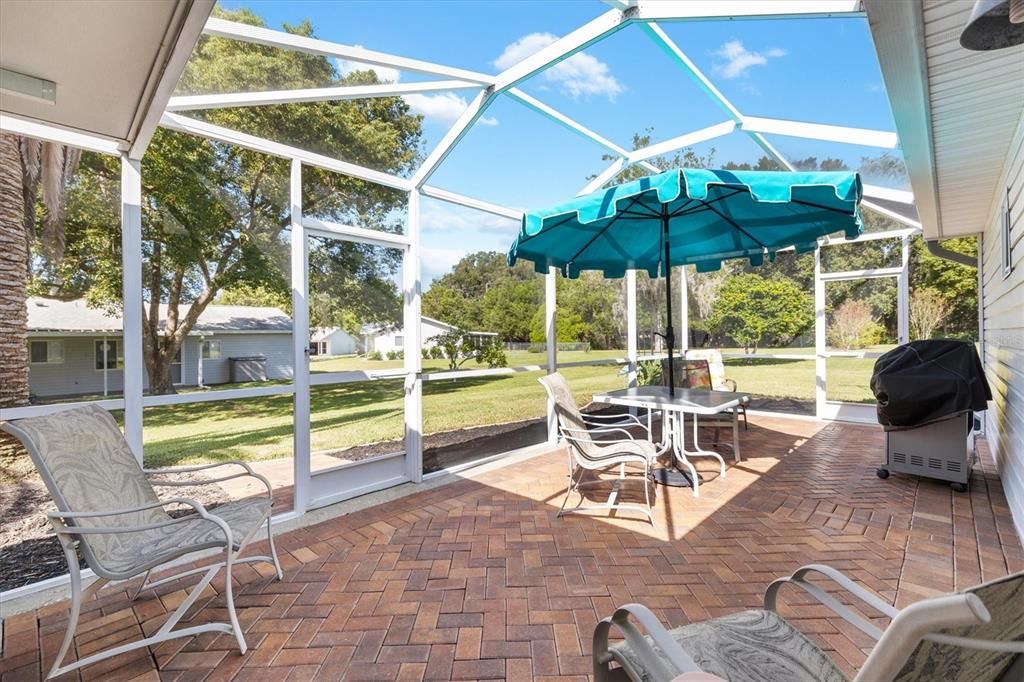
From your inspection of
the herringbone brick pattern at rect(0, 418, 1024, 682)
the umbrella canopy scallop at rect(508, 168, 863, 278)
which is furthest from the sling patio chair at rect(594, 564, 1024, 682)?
the umbrella canopy scallop at rect(508, 168, 863, 278)

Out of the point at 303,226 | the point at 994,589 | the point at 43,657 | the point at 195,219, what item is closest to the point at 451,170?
the point at 303,226

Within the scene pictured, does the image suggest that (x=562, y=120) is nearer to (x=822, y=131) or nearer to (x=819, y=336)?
(x=822, y=131)

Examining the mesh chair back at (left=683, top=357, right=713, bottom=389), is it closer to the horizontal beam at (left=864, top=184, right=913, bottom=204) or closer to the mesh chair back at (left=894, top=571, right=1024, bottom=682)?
the horizontal beam at (left=864, top=184, right=913, bottom=204)

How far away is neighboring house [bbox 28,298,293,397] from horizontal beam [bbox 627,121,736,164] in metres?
4.57

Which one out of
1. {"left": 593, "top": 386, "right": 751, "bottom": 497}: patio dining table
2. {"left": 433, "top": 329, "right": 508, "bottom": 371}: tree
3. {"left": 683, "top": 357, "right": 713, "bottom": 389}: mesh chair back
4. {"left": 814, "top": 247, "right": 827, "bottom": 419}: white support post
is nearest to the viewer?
{"left": 593, "top": 386, "right": 751, "bottom": 497}: patio dining table

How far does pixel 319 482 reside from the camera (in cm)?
377

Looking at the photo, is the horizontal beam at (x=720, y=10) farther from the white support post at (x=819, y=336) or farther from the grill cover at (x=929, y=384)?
the white support post at (x=819, y=336)

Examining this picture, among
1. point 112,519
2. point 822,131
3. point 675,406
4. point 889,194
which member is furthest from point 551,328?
point 112,519

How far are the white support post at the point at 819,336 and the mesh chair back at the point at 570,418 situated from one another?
5.06 metres

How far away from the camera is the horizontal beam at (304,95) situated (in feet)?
9.61

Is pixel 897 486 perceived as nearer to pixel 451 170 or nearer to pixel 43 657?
pixel 451 170

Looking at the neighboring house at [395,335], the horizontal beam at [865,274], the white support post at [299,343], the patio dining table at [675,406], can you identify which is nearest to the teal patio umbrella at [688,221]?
the patio dining table at [675,406]

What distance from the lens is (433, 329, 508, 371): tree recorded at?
4.78 meters

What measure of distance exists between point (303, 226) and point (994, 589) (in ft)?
13.1
